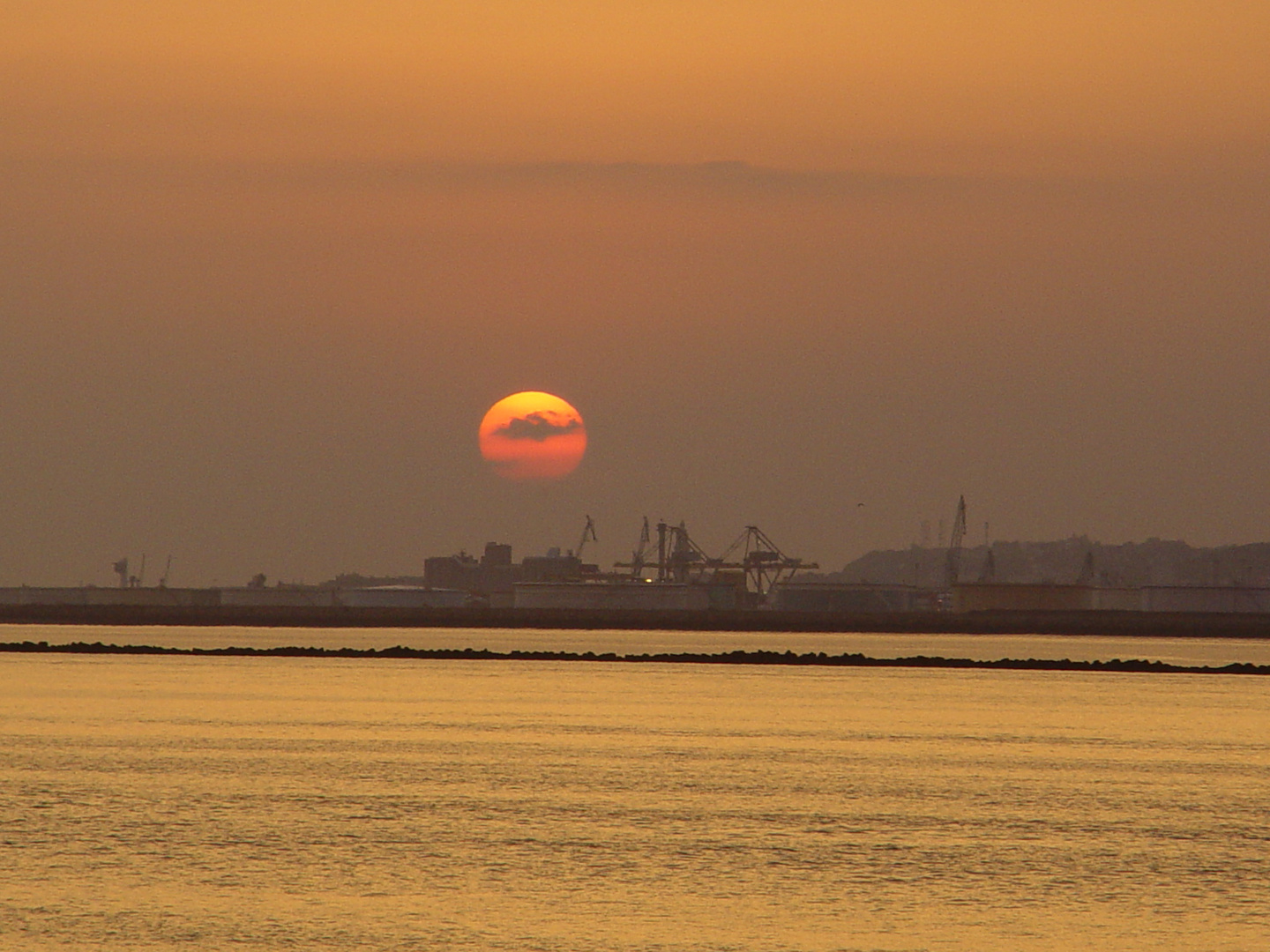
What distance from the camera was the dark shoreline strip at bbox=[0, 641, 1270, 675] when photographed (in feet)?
360

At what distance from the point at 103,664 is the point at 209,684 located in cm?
2361

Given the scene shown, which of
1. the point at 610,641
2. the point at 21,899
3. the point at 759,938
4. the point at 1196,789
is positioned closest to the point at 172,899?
the point at 21,899

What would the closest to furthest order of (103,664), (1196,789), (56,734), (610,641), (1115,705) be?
(1196,789) < (56,734) < (1115,705) < (103,664) < (610,641)

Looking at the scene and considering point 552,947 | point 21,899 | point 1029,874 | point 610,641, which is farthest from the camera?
point 610,641

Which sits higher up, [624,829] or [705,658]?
[705,658]

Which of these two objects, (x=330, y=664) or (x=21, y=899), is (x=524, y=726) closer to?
(x=21, y=899)

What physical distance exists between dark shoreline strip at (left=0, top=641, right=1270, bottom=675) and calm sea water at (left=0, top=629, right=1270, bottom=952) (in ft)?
150

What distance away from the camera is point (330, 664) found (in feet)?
348

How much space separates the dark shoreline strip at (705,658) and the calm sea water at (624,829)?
150ft

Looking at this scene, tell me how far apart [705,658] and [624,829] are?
86.9 m

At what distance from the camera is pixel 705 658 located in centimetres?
11800

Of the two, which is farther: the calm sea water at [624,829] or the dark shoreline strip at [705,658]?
the dark shoreline strip at [705,658]

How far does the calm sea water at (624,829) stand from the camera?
891 inches

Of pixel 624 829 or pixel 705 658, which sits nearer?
pixel 624 829
